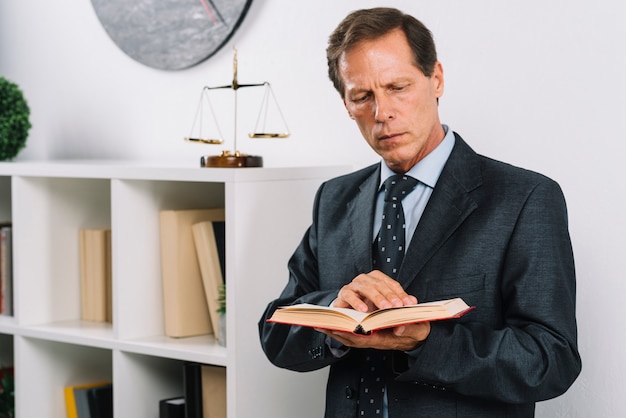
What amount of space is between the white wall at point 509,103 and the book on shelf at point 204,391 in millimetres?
625

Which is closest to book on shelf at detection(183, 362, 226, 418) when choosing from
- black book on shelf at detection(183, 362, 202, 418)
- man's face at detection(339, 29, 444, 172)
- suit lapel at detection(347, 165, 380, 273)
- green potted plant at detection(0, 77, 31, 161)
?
black book on shelf at detection(183, 362, 202, 418)

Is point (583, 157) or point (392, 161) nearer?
point (392, 161)

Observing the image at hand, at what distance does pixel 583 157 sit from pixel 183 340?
1.08m

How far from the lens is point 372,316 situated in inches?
58.5

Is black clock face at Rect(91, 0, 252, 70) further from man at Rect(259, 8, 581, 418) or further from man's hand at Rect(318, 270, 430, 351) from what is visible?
man's hand at Rect(318, 270, 430, 351)

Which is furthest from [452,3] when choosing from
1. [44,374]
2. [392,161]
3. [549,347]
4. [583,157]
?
[44,374]

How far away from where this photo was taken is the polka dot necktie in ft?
5.71

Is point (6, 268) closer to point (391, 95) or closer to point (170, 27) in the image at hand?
point (170, 27)

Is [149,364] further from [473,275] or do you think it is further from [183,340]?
[473,275]

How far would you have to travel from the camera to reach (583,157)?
2.04m

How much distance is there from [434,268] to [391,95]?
33 centimetres

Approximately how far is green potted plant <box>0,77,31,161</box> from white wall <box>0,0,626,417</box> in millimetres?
307

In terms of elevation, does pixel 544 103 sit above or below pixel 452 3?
below

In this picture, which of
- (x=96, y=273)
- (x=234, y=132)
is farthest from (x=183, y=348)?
(x=234, y=132)
